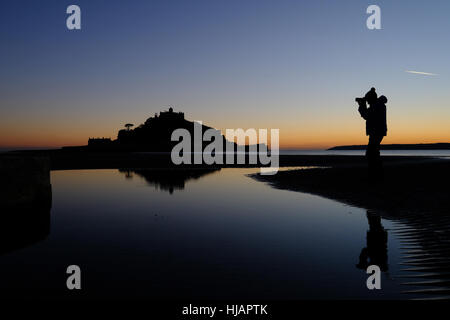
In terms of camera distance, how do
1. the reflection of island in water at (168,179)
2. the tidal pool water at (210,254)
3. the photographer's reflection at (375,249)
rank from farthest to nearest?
the reflection of island in water at (168,179) < the photographer's reflection at (375,249) < the tidal pool water at (210,254)

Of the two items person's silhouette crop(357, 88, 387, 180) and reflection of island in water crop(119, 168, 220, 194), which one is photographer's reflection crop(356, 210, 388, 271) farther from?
reflection of island in water crop(119, 168, 220, 194)

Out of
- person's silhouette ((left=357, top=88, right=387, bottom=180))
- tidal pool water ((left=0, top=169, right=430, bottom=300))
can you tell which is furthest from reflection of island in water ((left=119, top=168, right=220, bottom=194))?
person's silhouette ((left=357, top=88, right=387, bottom=180))

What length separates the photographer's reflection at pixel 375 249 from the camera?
20.8ft

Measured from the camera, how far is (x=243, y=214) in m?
11.9

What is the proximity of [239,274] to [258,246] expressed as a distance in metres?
1.91

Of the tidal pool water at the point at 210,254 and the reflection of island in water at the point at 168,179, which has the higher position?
the reflection of island in water at the point at 168,179

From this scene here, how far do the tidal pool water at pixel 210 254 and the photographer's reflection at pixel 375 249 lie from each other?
2 cm

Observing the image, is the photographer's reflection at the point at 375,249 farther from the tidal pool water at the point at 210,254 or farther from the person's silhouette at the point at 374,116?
the person's silhouette at the point at 374,116

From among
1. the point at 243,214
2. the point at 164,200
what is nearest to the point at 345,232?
the point at 243,214

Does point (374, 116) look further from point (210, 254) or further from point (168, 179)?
point (168, 179)

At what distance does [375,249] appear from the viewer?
23.7 ft

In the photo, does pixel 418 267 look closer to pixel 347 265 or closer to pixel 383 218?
A: pixel 347 265

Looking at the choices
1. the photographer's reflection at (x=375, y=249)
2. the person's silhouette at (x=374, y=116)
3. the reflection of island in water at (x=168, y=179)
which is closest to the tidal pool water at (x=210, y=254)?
the photographer's reflection at (x=375, y=249)

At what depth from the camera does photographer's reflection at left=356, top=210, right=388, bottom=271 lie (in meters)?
6.34
